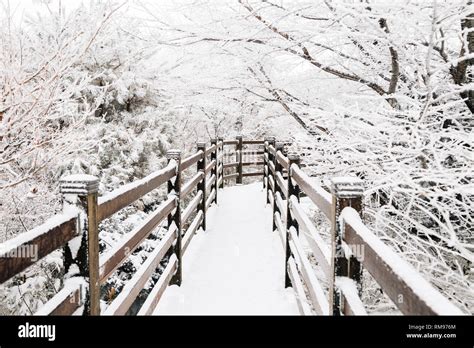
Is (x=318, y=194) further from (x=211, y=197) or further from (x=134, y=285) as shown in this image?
(x=211, y=197)

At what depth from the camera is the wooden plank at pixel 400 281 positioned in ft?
3.89

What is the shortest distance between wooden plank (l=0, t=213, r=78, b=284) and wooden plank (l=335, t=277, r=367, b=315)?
4.74ft

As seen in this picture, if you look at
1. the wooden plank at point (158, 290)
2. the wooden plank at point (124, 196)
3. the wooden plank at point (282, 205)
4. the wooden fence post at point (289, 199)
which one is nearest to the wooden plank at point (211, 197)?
the wooden plank at point (282, 205)

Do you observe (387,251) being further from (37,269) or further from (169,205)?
(37,269)

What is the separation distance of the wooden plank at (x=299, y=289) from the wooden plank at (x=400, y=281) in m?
1.61

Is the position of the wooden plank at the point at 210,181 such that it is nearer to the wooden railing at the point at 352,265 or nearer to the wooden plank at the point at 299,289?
the wooden plank at the point at 299,289

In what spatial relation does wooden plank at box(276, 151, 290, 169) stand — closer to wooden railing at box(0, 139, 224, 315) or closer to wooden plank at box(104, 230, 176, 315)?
wooden plank at box(104, 230, 176, 315)

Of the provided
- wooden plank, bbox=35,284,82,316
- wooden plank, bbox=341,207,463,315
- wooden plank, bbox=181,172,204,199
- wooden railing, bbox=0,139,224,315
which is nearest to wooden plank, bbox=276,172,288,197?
wooden plank, bbox=181,172,204,199

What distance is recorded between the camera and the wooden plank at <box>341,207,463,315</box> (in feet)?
3.89

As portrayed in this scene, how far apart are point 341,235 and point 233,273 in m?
2.85

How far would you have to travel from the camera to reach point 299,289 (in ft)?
12.1

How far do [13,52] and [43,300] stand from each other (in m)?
3.88

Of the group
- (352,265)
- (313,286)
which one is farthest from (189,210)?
(352,265)

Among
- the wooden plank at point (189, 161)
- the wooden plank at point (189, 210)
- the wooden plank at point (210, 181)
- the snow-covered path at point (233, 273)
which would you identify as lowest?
the snow-covered path at point (233, 273)
